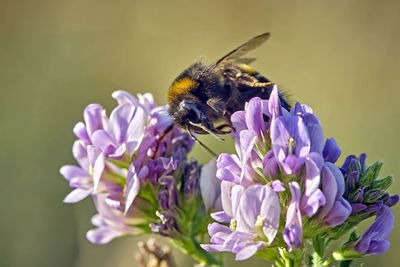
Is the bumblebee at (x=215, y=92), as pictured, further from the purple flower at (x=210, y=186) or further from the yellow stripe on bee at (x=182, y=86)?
the purple flower at (x=210, y=186)

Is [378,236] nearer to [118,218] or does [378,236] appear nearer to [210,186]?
[210,186]

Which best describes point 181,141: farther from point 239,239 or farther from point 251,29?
point 251,29

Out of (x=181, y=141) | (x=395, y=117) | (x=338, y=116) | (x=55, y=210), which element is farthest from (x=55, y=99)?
(x=181, y=141)

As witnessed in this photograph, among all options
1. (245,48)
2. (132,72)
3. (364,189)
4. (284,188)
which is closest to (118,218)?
(245,48)

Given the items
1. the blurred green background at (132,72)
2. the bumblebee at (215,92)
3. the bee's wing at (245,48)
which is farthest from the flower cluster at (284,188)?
the blurred green background at (132,72)

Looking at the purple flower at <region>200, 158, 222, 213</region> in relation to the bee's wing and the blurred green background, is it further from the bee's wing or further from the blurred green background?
the blurred green background

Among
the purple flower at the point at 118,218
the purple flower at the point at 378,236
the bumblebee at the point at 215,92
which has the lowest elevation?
the purple flower at the point at 378,236
